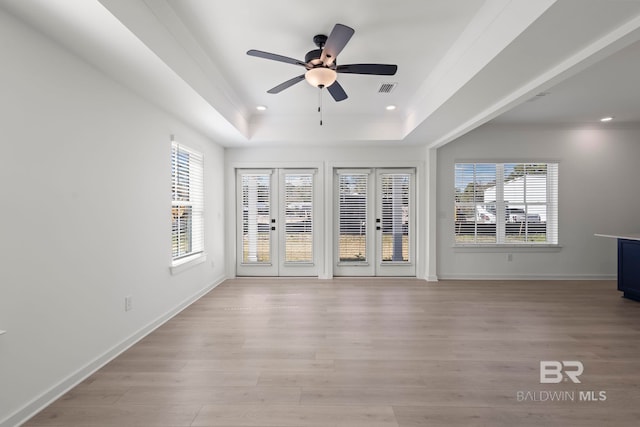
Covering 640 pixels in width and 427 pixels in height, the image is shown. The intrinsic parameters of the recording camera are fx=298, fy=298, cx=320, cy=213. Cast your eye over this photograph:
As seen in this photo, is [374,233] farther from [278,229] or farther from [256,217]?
[256,217]

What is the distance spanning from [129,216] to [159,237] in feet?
1.83

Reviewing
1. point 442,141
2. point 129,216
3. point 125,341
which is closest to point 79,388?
point 125,341

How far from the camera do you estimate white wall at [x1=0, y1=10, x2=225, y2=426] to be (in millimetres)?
1765

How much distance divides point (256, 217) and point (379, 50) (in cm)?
357

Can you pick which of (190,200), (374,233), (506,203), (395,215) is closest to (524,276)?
(506,203)

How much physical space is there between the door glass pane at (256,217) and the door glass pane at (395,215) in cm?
214

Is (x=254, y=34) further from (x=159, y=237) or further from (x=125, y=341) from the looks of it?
(x=125, y=341)

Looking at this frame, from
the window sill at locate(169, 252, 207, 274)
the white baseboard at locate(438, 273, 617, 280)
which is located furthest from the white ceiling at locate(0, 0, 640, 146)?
the white baseboard at locate(438, 273, 617, 280)

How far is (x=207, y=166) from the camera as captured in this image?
4.69 meters

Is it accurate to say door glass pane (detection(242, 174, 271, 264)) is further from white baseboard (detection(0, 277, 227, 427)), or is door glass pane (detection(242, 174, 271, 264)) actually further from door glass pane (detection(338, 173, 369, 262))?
white baseboard (detection(0, 277, 227, 427))

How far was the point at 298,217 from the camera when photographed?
553cm

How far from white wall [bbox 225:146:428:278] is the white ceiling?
3.47 feet

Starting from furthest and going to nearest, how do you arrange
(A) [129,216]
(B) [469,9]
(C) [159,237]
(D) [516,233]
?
1. (D) [516,233]
2. (C) [159,237]
3. (A) [129,216]
4. (B) [469,9]

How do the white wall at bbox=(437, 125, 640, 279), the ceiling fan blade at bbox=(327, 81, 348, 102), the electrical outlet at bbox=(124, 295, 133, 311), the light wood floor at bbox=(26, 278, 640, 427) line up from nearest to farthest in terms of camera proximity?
the light wood floor at bbox=(26, 278, 640, 427) → the electrical outlet at bbox=(124, 295, 133, 311) → the ceiling fan blade at bbox=(327, 81, 348, 102) → the white wall at bbox=(437, 125, 640, 279)
